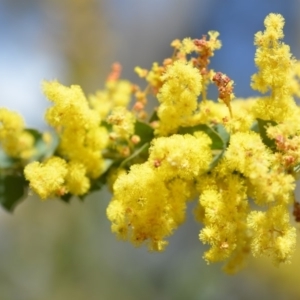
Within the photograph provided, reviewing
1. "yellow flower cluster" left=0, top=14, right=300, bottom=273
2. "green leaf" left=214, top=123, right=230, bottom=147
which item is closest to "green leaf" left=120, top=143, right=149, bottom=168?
"yellow flower cluster" left=0, top=14, right=300, bottom=273

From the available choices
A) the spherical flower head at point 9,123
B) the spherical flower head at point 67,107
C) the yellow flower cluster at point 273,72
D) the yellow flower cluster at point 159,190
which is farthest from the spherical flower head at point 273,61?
the spherical flower head at point 9,123

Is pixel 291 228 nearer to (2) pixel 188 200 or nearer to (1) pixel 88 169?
(2) pixel 188 200

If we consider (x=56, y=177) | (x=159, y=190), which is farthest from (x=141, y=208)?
(x=56, y=177)

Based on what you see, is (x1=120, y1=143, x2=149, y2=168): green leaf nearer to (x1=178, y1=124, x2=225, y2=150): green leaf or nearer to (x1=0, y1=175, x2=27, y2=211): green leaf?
(x1=178, y1=124, x2=225, y2=150): green leaf

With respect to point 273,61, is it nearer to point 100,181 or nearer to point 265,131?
point 265,131

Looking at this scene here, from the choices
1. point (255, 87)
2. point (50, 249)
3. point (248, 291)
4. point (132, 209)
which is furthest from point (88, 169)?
point (248, 291)

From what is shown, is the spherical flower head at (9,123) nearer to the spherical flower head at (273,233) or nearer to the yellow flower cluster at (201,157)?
the yellow flower cluster at (201,157)
